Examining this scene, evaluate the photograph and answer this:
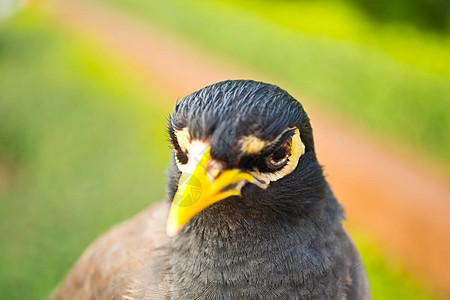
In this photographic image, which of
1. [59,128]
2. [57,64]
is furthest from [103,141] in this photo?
[57,64]

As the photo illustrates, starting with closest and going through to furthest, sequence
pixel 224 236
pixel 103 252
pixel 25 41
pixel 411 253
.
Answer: pixel 224 236 → pixel 103 252 → pixel 411 253 → pixel 25 41

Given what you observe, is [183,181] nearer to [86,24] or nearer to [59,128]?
[59,128]

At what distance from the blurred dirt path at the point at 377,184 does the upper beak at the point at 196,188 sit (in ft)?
8.57

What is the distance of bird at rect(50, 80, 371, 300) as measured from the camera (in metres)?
1.22

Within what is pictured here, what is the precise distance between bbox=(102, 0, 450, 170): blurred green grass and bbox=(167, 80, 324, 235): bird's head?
12.2ft

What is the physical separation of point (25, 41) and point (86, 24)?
4.73 ft

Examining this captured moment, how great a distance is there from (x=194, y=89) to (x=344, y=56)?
2227 mm

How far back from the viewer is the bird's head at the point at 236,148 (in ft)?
3.95

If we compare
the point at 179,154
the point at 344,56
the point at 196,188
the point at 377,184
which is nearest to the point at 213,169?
the point at 196,188

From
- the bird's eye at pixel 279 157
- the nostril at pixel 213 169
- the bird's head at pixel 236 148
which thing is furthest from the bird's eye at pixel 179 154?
the bird's eye at pixel 279 157

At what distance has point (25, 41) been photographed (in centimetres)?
746

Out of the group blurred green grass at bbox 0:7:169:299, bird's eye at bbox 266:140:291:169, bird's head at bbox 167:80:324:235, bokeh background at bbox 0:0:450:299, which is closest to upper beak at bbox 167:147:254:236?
bird's head at bbox 167:80:324:235

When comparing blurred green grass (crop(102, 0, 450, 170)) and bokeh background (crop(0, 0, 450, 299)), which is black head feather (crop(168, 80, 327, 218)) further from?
blurred green grass (crop(102, 0, 450, 170))

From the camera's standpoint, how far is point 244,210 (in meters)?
1.38
